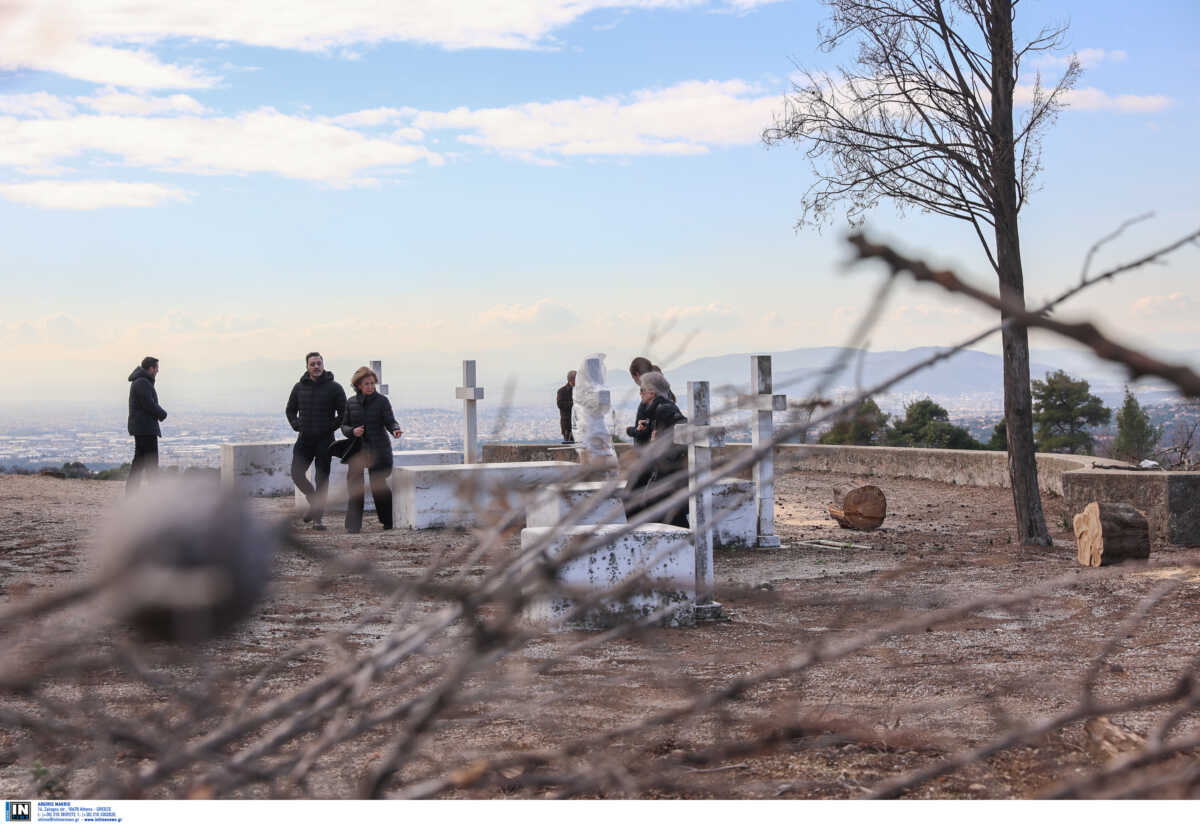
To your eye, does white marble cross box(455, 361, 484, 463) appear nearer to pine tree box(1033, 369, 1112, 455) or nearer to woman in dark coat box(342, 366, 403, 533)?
woman in dark coat box(342, 366, 403, 533)

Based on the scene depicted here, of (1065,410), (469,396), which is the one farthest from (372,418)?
(1065,410)

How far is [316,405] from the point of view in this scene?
10.2 meters

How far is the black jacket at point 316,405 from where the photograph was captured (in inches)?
399

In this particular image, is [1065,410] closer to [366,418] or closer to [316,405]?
[366,418]

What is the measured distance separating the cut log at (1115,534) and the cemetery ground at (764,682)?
0.92ft

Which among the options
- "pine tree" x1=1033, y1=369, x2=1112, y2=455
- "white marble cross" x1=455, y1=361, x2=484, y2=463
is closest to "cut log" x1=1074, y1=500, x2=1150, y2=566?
"white marble cross" x1=455, y1=361, x2=484, y2=463

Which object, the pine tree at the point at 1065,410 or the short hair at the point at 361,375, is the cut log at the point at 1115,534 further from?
the pine tree at the point at 1065,410

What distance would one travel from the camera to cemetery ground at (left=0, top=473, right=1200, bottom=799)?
104cm

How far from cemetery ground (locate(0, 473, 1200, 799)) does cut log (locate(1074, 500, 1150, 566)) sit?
0.92ft

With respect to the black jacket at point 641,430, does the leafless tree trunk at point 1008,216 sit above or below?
above

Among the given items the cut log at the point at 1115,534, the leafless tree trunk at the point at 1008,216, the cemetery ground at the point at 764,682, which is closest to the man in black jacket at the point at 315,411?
the cemetery ground at the point at 764,682

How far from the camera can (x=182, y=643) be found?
0.44 metres

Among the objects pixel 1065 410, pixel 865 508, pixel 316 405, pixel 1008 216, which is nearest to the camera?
pixel 1008 216

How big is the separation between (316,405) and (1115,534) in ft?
23.1
